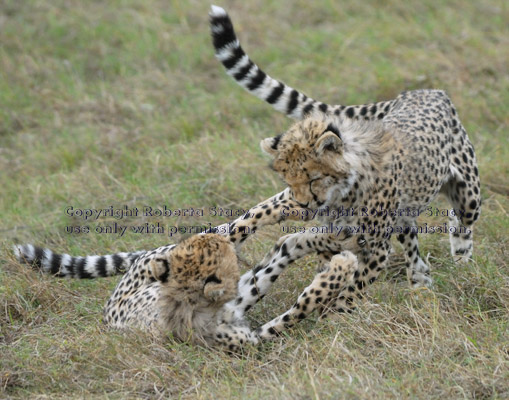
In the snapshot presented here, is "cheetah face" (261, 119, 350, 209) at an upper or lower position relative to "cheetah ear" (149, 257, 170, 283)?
upper

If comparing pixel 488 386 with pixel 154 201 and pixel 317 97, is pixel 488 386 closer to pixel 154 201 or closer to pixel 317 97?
pixel 154 201

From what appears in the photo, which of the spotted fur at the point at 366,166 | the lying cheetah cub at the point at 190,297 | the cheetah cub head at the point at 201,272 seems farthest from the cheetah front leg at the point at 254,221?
the cheetah cub head at the point at 201,272

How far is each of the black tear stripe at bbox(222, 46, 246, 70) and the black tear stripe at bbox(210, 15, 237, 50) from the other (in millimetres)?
68

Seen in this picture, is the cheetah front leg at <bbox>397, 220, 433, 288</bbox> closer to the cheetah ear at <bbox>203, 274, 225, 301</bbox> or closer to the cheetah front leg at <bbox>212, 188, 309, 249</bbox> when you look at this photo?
the cheetah front leg at <bbox>212, 188, 309, 249</bbox>

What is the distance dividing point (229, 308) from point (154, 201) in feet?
5.97

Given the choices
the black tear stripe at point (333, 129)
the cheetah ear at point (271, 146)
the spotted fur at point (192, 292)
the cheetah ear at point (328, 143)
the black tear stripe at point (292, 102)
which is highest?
the black tear stripe at point (333, 129)

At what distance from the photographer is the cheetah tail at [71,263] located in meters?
4.31

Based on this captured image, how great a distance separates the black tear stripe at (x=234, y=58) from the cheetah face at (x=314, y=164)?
108cm

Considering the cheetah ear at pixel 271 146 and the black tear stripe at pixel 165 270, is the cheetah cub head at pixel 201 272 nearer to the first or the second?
the black tear stripe at pixel 165 270

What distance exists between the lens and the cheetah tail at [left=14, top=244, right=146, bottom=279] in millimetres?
4312

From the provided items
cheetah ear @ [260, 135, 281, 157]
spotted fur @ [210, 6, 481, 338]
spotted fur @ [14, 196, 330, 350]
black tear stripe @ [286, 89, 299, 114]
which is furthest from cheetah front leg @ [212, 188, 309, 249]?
black tear stripe @ [286, 89, 299, 114]

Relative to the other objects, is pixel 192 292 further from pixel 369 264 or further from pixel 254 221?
pixel 369 264

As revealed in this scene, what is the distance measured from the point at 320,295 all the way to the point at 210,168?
209 cm

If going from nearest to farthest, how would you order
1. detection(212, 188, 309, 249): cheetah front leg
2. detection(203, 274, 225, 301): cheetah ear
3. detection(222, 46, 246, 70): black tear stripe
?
1. detection(203, 274, 225, 301): cheetah ear
2. detection(212, 188, 309, 249): cheetah front leg
3. detection(222, 46, 246, 70): black tear stripe
